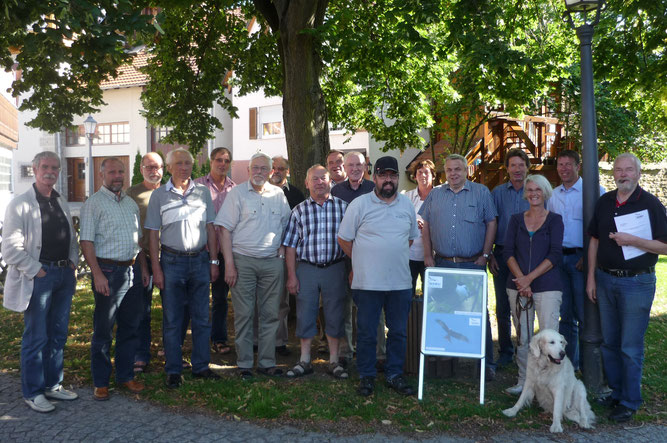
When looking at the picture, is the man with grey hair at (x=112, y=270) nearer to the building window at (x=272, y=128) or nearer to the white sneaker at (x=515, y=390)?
the white sneaker at (x=515, y=390)

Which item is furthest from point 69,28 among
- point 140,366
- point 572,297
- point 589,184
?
point 572,297

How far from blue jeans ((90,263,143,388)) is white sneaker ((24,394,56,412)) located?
439 mm

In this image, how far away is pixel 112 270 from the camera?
212 inches

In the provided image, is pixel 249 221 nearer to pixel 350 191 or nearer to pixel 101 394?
pixel 350 191

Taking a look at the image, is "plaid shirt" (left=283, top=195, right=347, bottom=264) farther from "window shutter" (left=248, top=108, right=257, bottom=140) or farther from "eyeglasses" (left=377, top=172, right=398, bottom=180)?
"window shutter" (left=248, top=108, right=257, bottom=140)

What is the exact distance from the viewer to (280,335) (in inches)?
278

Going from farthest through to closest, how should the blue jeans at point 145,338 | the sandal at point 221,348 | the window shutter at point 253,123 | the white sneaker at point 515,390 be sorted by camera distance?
the window shutter at point 253,123 → the sandal at point 221,348 → the blue jeans at point 145,338 → the white sneaker at point 515,390

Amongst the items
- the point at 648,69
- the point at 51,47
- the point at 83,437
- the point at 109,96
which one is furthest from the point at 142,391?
the point at 109,96

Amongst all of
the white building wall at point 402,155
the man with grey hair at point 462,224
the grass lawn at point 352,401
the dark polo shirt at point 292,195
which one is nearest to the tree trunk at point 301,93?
the dark polo shirt at point 292,195

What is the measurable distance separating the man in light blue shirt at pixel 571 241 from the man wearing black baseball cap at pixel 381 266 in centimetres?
171

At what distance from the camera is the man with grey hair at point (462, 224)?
6.11m

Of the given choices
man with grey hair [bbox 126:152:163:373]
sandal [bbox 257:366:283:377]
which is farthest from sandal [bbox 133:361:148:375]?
sandal [bbox 257:366:283:377]

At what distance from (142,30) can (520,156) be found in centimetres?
425

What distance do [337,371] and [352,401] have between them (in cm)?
77
